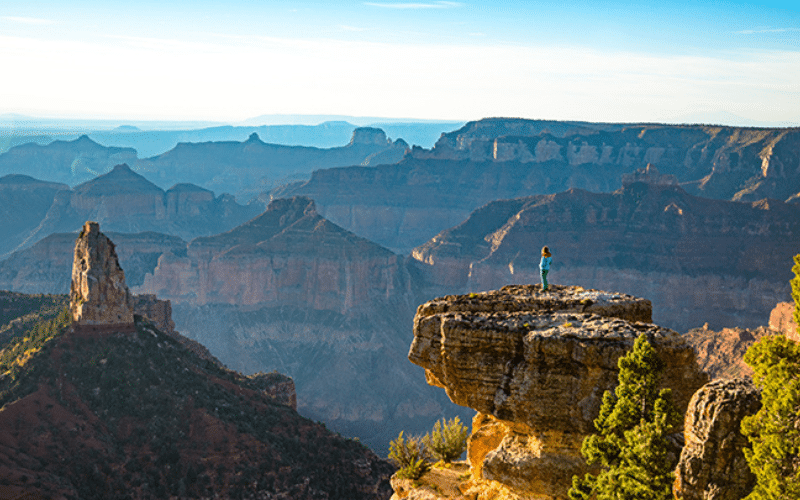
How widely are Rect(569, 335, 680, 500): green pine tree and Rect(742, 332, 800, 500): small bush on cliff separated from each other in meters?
2.92

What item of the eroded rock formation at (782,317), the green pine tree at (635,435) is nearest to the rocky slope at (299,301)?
the eroded rock formation at (782,317)

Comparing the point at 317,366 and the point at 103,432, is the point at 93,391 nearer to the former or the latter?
the point at 103,432

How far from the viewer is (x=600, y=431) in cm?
2164

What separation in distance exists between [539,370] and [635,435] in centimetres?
341

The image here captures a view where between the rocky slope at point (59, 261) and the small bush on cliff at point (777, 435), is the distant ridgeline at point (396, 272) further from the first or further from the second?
the small bush on cliff at point (777, 435)

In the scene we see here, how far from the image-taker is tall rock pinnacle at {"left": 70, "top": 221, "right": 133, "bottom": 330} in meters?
54.2

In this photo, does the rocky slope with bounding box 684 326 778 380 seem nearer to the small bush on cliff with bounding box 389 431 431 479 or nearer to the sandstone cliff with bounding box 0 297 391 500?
the sandstone cliff with bounding box 0 297 391 500

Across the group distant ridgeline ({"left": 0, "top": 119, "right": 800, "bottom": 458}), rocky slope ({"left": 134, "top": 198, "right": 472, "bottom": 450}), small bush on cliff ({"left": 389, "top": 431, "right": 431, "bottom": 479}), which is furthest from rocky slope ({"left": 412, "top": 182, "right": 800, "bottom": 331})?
small bush on cliff ({"left": 389, "top": 431, "right": 431, "bottom": 479})

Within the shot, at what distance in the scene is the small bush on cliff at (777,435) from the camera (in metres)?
16.4

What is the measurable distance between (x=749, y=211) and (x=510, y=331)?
413 ft

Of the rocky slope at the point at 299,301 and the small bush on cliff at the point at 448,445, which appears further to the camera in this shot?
the rocky slope at the point at 299,301

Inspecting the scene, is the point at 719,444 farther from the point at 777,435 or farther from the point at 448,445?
the point at 448,445

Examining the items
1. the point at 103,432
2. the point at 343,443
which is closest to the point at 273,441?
the point at 343,443

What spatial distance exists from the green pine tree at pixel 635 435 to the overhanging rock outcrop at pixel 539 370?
1.01 metres
